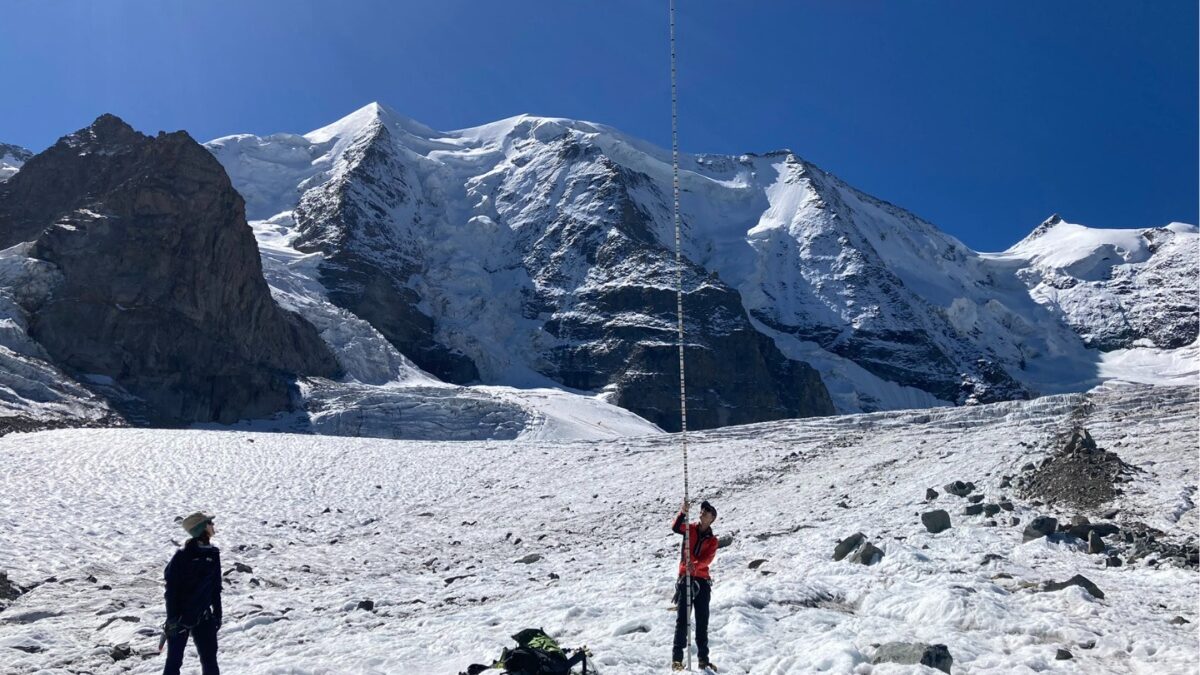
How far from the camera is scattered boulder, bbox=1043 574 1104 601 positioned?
11055mm

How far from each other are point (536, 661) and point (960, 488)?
13.7 meters

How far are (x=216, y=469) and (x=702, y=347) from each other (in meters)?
114

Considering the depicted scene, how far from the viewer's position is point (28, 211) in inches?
3730

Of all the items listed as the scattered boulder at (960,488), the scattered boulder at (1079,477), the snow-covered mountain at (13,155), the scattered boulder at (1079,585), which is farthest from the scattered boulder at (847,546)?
the snow-covered mountain at (13,155)

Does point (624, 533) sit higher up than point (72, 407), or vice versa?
point (72, 407)

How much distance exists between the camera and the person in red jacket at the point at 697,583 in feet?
30.7

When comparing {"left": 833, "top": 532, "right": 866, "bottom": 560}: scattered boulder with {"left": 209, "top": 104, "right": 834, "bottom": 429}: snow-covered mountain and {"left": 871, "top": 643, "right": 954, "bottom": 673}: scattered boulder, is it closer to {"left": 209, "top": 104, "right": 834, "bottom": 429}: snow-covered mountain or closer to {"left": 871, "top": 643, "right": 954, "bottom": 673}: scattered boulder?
{"left": 871, "top": 643, "right": 954, "bottom": 673}: scattered boulder

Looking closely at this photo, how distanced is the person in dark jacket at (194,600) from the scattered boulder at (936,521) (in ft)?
39.4

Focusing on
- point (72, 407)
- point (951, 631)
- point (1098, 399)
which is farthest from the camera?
point (72, 407)

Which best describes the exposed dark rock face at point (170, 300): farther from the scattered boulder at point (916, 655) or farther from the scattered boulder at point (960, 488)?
the scattered boulder at point (916, 655)

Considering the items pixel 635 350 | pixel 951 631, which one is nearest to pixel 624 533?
pixel 951 631

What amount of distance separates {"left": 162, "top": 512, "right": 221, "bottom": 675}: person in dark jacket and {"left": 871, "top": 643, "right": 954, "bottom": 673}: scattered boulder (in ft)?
21.6

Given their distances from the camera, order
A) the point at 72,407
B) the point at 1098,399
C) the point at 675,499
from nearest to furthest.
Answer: the point at 675,499 < the point at 1098,399 < the point at 72,407

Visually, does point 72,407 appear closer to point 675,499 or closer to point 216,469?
point 216,469
